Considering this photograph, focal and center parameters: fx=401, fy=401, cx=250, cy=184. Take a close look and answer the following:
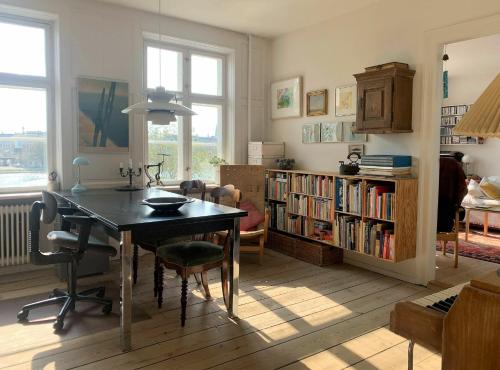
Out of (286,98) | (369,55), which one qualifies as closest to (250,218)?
(286,98)

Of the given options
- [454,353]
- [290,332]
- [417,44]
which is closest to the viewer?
[454,353]

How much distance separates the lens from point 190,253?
10.0 feet

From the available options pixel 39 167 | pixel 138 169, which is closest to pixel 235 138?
pixel 138 169

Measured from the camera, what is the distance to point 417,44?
3916 millimetres

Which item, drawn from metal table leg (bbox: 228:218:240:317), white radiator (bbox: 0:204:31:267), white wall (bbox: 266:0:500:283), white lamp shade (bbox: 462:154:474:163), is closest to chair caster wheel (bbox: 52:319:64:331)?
metal table leg (bbox: 228:218:240:317)

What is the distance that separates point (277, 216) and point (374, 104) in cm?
196

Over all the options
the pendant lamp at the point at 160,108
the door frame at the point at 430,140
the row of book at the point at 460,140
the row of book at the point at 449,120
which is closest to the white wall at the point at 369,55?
the door frame at the point at 430,140

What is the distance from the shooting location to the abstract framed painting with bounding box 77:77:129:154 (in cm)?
447

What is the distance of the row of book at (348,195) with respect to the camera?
416 cm

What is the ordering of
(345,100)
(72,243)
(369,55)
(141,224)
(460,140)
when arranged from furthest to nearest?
(460,140) < (345,100) < (369,55) < (72,243) < (141,224)

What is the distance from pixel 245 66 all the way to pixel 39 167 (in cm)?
296

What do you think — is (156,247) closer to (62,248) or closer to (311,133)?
(62,248)

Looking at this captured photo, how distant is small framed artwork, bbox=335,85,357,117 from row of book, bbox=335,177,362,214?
2.73 feet

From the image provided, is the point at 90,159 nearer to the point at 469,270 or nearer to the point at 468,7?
the point at 468,7
